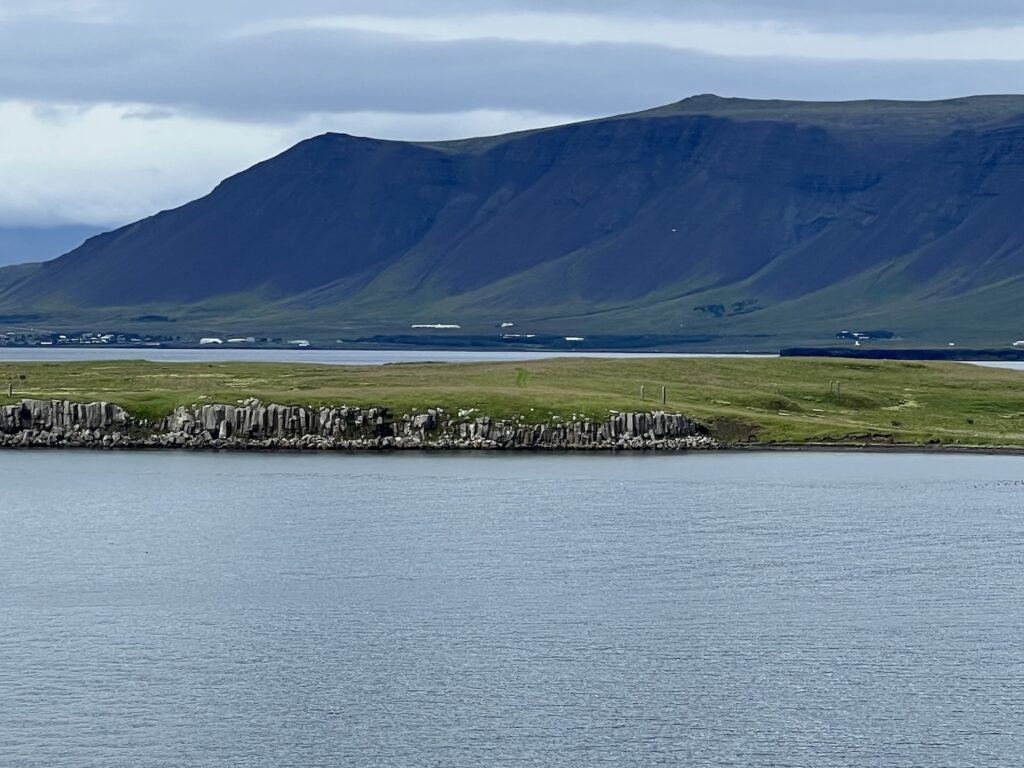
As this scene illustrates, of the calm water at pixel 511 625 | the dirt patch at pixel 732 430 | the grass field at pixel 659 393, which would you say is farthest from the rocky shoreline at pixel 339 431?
the calm water at pixel 511 625

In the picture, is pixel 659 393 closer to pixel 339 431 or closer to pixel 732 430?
pixel 732 430

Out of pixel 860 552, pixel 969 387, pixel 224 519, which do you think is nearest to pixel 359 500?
pixel 224 519

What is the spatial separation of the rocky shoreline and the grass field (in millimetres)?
1563

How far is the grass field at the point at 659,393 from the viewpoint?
523 feet

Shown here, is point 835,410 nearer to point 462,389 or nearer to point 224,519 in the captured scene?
point 462,389

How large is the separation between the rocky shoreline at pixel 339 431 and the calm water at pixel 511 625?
27.2m

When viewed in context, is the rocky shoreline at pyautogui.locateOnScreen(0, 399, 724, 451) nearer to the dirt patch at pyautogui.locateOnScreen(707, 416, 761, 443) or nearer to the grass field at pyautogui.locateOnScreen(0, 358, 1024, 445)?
the grass field at pyautogui.locateOnScreen(0, 358, 1024, 445)

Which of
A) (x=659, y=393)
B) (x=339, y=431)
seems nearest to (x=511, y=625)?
(x=339, y=431)

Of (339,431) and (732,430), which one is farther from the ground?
(339,431)

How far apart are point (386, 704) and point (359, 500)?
54245 millimetres

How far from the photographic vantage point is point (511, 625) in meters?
78.1

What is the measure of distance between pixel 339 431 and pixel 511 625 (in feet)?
260

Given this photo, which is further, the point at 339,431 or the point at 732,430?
the point at 732,430

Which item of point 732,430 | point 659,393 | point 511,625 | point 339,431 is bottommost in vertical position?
point 511,625
